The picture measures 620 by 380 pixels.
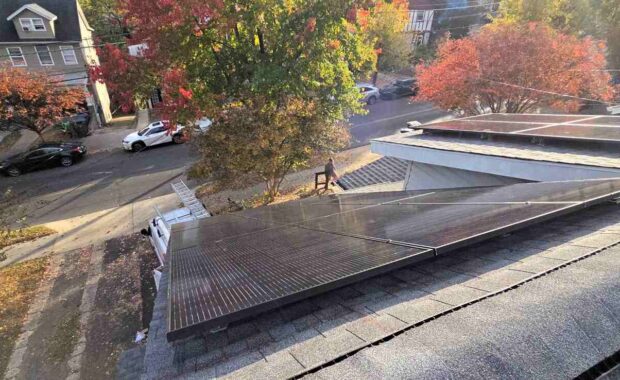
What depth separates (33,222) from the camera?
50.6ft

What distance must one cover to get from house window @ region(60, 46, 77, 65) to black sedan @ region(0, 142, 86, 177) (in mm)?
12137

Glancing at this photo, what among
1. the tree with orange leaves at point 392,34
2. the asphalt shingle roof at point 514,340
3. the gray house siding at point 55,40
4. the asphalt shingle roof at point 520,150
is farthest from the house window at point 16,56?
the asphalt shingle roof at point 514,340

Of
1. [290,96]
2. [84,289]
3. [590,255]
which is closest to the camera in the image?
[590,255]

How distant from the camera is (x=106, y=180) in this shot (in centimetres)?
1950

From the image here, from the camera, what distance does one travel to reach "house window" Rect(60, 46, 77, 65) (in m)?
28.8

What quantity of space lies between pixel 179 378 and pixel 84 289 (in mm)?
10607

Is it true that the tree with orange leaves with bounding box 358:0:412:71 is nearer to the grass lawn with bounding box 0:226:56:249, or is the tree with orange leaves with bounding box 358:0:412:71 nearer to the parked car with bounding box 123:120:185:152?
the parked car with bounding box 123:120:185:152

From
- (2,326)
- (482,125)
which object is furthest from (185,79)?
(482,125)

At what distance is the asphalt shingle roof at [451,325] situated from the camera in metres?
1.89

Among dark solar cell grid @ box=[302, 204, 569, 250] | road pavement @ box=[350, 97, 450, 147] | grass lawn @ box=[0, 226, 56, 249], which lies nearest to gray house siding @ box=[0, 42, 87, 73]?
grass lawn @ box=[0, 226, 56, 249]

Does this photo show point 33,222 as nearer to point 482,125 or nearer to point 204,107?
point 204,107

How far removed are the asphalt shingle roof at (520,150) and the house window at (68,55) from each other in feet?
101

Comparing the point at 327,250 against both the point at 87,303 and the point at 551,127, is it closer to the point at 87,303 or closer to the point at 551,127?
the point at 551,127

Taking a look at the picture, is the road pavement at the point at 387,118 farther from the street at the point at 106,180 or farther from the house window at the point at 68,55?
the house window at the point at 68,55
